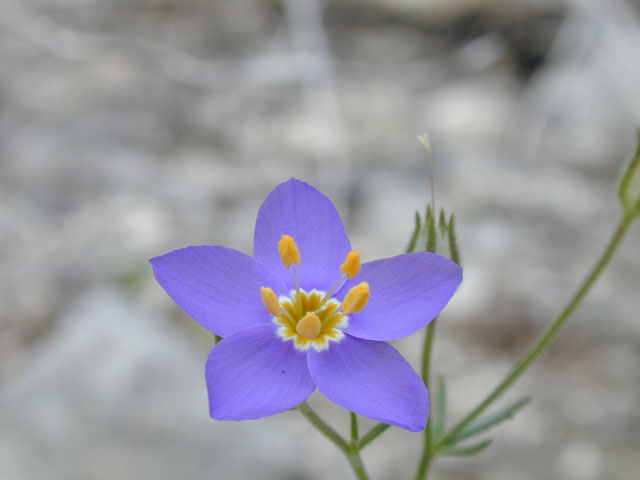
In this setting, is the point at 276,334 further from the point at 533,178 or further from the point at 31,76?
the point at 31,76

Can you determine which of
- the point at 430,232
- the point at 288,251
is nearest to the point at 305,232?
the point at 288,251

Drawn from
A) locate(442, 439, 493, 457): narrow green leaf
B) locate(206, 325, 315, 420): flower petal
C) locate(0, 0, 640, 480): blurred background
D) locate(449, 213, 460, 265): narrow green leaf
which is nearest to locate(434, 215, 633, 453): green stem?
locate(442, 439, 493, 457): narrow green leaf

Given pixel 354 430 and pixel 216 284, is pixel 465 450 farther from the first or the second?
pixel 216 284

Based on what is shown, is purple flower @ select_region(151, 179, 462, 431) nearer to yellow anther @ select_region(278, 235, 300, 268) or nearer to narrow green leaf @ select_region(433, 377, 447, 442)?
yellow anther @ select_region(278, 235, 300, 268)

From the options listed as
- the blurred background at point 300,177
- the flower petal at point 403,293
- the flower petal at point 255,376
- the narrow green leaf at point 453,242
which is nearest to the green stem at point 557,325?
the narrow green leaf at point 453,242

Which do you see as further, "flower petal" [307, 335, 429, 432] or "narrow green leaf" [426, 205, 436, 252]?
"narrow green leaf" [426, 205, 436, 252]

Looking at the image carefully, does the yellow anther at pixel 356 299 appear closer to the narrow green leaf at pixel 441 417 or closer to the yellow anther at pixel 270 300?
the yellow anther at pixel 270 300

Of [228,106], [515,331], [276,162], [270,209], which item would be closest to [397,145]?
[276,162]
